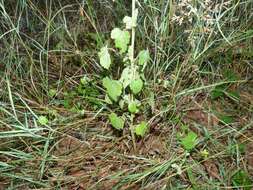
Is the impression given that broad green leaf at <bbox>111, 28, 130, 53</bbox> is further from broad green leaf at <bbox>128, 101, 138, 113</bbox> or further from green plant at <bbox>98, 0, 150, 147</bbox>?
broad green leaf at <bbox>128, 101, 138, 113</bbox>

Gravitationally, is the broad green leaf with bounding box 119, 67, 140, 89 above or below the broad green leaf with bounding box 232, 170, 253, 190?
above

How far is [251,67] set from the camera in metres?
1.62

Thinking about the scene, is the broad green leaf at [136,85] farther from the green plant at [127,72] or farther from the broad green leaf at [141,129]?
the broad green leaf at [141,129]

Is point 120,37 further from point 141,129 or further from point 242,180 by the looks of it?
point 242,180

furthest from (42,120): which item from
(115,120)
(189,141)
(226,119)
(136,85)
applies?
(226,119)

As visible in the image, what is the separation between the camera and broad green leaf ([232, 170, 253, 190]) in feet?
4.12

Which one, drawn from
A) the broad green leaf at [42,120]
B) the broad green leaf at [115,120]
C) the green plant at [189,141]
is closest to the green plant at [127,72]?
the broad green leaf at [115,120]

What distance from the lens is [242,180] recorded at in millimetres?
1272

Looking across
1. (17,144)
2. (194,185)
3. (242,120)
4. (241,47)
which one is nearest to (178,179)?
(194,185)

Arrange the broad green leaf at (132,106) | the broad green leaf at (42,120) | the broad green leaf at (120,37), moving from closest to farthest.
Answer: the broad green leaf at (120,37)
the broad green leaf at (132,106)
the broad green leaf at (42,120)

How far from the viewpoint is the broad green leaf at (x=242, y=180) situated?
1.25m

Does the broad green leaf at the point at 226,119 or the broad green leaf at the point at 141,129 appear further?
the broad green leaf at the point at 226,119

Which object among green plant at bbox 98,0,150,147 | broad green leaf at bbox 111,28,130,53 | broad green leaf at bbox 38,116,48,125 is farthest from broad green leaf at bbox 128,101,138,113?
broad green leaf at bbox 38,116,48,125

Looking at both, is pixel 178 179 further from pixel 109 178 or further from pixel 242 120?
pixel 242 120
